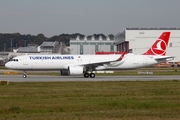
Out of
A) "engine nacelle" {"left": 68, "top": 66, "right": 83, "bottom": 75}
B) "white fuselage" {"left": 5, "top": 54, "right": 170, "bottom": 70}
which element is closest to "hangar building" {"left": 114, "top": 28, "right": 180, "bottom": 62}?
"white fuselage" {"left": 5, "top": 54, "right": 170, "bottom": 70}

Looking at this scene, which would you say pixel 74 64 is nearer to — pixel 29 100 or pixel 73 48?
pixel 29 100

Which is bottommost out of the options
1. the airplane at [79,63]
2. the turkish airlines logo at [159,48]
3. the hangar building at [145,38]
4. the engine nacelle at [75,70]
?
the engine nacelle at [75,70]

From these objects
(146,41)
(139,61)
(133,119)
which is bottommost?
(133,119)

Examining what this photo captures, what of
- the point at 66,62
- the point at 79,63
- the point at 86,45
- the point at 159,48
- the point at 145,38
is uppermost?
the point at 86,45

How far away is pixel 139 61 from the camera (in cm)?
5056

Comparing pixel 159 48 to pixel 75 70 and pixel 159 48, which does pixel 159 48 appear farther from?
pixel 75 70

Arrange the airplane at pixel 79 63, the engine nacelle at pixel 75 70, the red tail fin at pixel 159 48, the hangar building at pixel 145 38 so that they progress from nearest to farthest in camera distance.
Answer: the engine nacelle at pixel 75 70
the airplane at pixel 79 63
the red tail fin at pixel 159 48
the hangar building at pixel 145 38

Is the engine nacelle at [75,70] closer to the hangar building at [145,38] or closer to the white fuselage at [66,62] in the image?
the white fuselage at [66,62]

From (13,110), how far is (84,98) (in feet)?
19.0

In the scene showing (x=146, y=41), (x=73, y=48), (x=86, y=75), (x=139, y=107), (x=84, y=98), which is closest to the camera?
(x=139, y=107)

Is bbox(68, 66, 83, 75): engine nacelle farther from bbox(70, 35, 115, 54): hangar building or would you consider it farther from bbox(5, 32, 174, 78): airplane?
bbox(70, 35, 115, 54): hangar building

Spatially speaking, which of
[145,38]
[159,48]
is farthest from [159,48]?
[145,38]

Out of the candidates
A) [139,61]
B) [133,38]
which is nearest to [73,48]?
[133,38]

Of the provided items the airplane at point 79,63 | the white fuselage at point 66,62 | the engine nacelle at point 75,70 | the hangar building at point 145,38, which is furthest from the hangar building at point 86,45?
the engine nacelle at point 75,70
